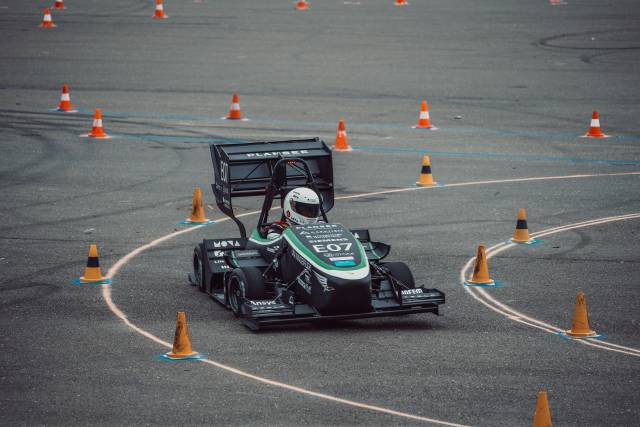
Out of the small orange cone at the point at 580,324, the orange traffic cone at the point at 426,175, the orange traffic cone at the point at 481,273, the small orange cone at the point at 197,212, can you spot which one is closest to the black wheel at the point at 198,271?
the orange traffic cone at the point at 481,273

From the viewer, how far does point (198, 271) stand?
1647 cm

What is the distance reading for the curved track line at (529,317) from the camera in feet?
45.1

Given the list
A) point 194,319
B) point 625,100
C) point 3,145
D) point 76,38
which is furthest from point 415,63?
point 194,319

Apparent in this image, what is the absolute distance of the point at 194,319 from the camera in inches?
587

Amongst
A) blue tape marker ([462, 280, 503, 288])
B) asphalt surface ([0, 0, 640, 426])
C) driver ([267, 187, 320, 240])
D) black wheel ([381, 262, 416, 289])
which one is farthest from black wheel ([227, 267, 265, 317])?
blue tape marker ([462, 280, 503, 288])

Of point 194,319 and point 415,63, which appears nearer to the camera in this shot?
point 194,319

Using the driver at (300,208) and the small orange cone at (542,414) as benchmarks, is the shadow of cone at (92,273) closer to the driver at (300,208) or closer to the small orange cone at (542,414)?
the driver at (300,208)

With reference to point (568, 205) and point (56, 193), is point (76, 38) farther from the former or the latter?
point (568, 205)

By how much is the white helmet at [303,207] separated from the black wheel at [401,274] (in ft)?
3.59

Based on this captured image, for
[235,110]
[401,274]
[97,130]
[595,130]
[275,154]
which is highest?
[275,154]

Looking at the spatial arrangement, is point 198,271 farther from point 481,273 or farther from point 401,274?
point 481,273

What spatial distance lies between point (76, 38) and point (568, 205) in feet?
83.7

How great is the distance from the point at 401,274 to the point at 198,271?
9.21 feet

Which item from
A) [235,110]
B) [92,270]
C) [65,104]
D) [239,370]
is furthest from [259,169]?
[65,104]
